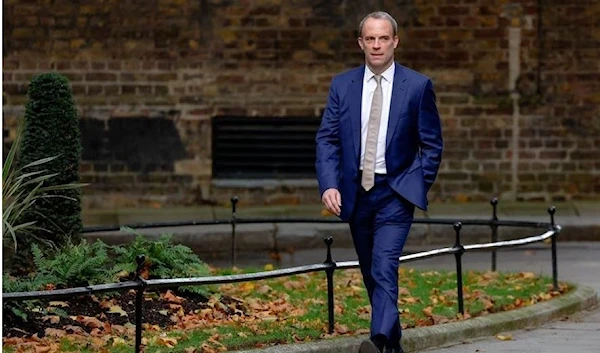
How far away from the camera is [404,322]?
32.2 feet

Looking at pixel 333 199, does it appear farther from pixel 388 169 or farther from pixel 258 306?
pixel 258 306

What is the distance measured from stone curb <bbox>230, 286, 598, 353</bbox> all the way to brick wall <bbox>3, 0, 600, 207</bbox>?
261 inches

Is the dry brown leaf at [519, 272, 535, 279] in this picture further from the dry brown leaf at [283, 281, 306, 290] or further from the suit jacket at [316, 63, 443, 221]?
the suit jacket at [316, 63, 443, 221]

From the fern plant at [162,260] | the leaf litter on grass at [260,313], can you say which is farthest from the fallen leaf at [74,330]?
the fern plant at [162,260]

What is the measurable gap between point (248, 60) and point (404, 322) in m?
8.54

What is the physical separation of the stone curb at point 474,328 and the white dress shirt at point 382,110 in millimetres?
1145

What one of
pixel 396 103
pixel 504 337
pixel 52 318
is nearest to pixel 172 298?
pixel 52 318

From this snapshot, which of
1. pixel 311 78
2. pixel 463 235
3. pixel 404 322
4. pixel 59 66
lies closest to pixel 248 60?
pixel 311 78

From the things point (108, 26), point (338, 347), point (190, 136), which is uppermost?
point (108, 26)

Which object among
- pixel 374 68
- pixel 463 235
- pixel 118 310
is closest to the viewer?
pixel 374 68

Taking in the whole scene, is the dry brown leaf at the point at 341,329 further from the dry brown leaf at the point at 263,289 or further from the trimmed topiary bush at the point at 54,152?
the trimmed topiary bush at the point at 54,152

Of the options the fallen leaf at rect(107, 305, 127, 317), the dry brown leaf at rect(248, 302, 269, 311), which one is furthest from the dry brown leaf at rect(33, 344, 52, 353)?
the dry brown leaf at rect(248, 302, 269, 311)

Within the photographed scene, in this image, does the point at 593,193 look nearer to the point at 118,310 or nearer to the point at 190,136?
the point at 190,136

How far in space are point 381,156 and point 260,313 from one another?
2.14 metres
